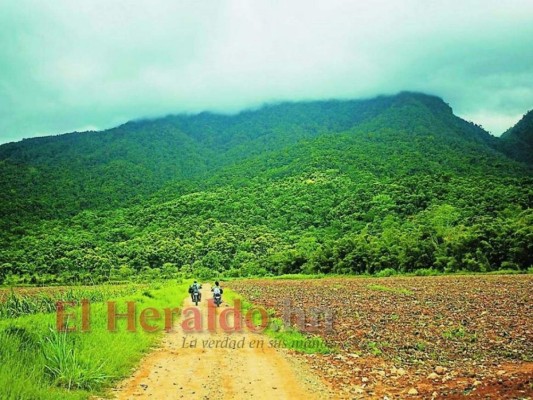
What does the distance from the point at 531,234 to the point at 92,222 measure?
101 metres

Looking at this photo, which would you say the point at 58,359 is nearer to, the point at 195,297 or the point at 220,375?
the point at 220,375

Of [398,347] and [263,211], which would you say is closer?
[398,347]

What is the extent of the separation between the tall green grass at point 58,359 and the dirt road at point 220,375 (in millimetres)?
517

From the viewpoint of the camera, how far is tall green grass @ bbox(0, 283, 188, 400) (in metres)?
8.22

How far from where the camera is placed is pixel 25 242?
95.3 m

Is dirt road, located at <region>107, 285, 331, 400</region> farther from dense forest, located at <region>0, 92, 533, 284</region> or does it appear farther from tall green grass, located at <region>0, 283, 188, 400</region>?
dense forest, located at <region>0, 92, 533, 284</region>

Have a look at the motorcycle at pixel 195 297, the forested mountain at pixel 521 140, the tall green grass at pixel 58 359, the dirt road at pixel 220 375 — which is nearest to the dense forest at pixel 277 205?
the forested mountain at pixel 521 140

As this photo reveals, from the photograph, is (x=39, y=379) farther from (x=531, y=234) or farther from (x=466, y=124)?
(x=466, y=124)

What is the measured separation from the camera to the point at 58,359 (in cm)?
986

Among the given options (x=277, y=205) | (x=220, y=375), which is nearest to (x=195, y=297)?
(x=220, y=375)

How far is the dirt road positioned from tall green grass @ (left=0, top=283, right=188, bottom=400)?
0.52 m

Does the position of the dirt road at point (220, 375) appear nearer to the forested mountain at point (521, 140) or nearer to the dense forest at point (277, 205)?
the dense forest at point (277, 205)

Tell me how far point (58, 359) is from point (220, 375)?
3.73m

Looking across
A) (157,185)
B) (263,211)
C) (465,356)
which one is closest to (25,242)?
(263,211)
